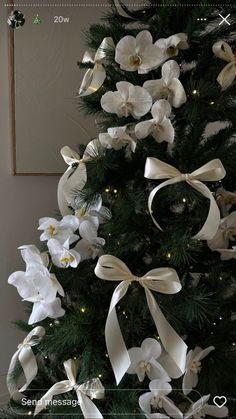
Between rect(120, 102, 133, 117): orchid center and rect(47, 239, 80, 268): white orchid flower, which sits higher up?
rect(120, 102, 133, 117): orchid center

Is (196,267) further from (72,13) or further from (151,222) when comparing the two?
(72,13)

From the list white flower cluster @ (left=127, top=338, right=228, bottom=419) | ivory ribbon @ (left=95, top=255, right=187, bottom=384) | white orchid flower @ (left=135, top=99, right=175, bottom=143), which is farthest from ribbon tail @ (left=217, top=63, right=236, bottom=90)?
white flower cluster @ (left=127, top=338, right=228, bottom=419)

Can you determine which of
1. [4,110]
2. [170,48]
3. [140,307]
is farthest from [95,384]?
[4,110]

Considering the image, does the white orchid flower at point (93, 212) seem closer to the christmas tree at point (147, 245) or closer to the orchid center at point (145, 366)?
the christmas tree at point (147, 245)

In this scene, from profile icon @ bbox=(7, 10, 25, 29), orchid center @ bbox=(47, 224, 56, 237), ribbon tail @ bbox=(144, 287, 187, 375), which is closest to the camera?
ribbon tail @ bbox=(144, 287, 187, 375)

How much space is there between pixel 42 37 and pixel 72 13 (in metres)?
0.09

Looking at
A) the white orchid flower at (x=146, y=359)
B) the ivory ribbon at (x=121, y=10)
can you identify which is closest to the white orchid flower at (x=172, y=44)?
the ivory ribbon at (x=121, y=10)

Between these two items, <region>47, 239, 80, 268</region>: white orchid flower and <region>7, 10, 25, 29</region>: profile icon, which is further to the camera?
<region>7, 10, 25, 29</region>: profile icon

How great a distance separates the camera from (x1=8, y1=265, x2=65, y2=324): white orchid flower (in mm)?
633

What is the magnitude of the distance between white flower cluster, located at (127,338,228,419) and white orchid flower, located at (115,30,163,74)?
1.36 ft

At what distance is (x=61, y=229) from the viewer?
2.25 feet

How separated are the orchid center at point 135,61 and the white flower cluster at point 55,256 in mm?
219

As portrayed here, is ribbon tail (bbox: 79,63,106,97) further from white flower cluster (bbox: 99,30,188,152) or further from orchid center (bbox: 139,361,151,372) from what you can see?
orchid center (bbox: 139,361,151,372)

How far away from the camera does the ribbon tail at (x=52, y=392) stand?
657 mm
